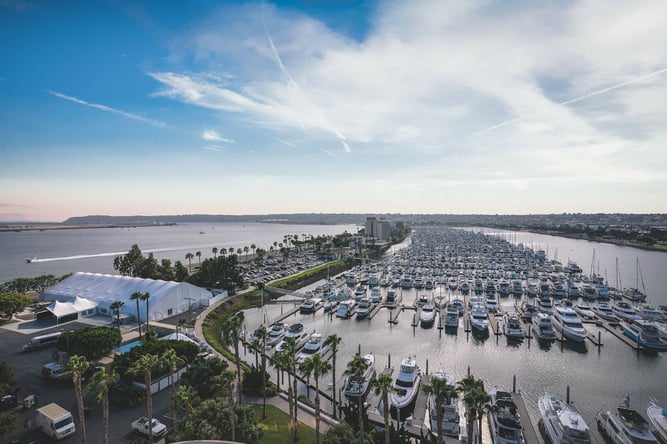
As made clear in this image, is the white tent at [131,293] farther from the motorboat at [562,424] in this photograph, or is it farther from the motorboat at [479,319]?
the motorboat at [562,424]

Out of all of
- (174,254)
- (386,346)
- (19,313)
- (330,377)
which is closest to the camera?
(330,377)

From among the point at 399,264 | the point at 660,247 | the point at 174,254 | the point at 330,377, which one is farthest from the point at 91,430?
the point at 660,247

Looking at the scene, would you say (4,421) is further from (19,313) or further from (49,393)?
(19,313)

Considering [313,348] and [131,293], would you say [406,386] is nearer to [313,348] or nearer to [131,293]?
[313,348]

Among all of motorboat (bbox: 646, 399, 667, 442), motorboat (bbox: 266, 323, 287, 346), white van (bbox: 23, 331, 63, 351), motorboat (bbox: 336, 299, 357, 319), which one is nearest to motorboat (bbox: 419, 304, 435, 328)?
motorboat (bbox: 336, 299, 357, 319)

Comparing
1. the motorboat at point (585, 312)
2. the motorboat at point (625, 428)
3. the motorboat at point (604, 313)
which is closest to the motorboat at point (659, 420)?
the motorboat at point (625, 428)

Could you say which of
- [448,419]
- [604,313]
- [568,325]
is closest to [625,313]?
[604,313]
